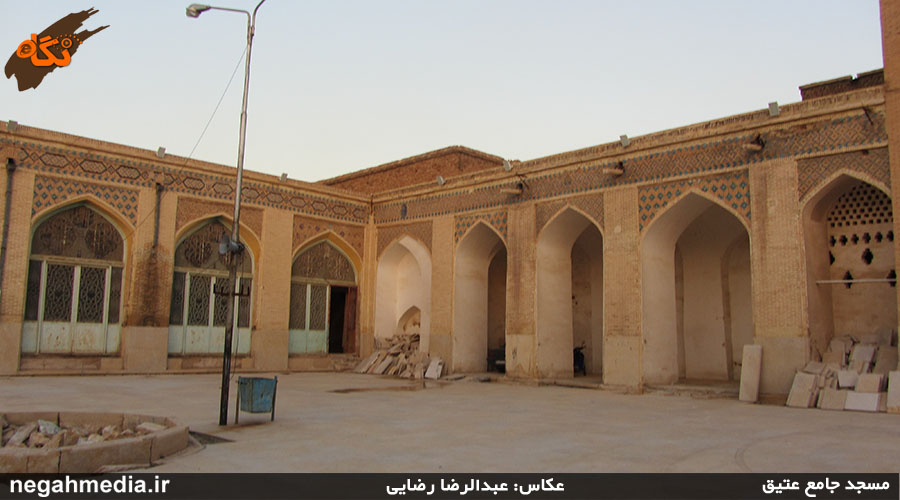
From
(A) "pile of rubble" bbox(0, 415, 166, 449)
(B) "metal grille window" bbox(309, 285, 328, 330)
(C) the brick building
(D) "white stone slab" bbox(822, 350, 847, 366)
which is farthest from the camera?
(B) "metal grille window" bbox(309, 285, 328, 330)

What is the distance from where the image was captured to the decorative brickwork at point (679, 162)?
36.0 ft

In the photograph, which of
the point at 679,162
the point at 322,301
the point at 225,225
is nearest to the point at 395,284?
the point at 322,301

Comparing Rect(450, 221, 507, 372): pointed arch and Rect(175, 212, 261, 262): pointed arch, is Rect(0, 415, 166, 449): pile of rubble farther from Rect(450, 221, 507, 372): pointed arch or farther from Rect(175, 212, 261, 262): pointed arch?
Rect(450, 221, 507, 372): pointed arch

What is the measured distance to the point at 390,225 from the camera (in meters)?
18.8

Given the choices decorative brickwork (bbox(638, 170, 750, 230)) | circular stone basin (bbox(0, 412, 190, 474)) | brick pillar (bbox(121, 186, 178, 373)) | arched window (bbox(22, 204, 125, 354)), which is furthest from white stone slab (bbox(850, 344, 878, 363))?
arched window (bbox(22, 204, 125, 354))

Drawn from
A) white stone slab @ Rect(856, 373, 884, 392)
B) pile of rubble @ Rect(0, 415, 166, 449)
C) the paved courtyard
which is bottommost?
the paved courtyard

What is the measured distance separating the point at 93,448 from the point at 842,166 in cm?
1084

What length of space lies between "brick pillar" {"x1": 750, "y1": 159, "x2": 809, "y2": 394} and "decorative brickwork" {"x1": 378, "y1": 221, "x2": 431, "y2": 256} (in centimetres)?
818

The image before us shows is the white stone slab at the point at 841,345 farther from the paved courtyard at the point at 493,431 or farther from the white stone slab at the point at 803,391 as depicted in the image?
the paved courtyard at the point at 493,431

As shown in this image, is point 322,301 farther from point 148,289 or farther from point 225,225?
point 148,289

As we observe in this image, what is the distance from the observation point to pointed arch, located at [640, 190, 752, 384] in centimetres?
1341

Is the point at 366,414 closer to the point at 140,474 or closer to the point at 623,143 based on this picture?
the point at 140,474

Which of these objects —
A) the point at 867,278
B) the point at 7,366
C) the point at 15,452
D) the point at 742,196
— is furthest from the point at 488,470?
the point at 7,366

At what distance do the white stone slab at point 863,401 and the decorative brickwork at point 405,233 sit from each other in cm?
1007
